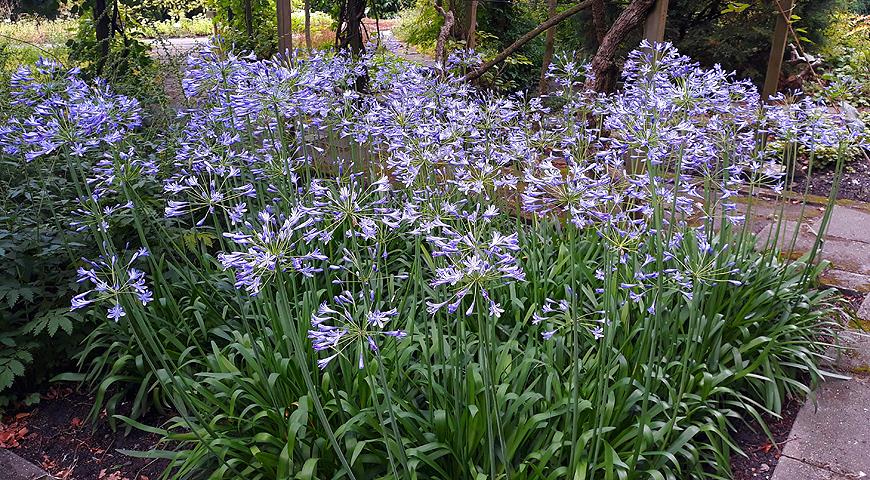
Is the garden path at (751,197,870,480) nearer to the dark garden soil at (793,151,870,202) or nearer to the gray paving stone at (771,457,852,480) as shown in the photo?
the gray paving stone at (771,457,852,480)

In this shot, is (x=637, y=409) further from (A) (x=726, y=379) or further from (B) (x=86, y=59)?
(B) (x=86, y=59)

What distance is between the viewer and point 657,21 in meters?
4.41

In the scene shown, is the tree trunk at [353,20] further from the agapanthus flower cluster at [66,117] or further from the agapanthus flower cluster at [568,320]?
the agapanthus flower cluster at [568,320]

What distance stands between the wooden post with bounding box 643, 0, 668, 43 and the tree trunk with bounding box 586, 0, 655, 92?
8 cm

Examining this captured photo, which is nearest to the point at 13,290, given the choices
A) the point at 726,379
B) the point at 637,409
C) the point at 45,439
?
the point at 45,439

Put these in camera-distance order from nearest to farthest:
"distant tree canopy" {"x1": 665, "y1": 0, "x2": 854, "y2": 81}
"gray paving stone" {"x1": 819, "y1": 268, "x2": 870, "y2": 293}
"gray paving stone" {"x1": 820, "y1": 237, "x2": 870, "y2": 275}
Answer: "gray paving stone" {"x1": 819, "y1": 268, "x2": 870, "y2": 293} < "gray paving stone" {"x1": 820, "y1": 237, "x2": 870, "y2": 275} < "distant tree canopy" {"x1": 665, "y1": 0, "x2": 854, "y2": 81}

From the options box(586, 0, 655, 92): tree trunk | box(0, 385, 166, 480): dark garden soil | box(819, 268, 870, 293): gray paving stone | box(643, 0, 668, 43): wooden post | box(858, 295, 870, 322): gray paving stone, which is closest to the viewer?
box(0, 385, 166, 480): dark garden soil

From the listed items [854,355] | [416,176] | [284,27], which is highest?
[284,27]

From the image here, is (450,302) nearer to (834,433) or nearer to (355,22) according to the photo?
(834,433)

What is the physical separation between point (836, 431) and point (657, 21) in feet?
8.94

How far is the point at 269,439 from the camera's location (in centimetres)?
238

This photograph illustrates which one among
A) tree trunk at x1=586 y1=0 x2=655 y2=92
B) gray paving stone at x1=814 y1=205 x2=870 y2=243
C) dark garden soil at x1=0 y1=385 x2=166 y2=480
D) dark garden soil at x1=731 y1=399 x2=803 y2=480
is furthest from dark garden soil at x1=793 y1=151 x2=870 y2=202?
dark garden soil at x1=0 y1=385 x2=166 y2=480

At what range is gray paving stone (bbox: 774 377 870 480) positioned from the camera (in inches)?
102

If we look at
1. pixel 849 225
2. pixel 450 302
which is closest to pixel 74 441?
pixel 450 302
